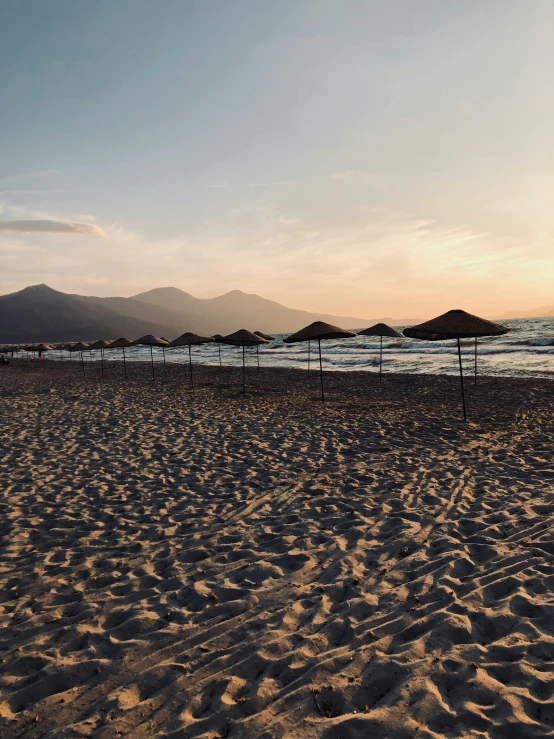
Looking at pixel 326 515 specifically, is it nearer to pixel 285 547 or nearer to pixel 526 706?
pixel 285 547

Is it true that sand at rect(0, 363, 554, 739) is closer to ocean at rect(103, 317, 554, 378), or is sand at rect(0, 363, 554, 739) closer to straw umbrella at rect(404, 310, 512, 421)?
straw umbrella at rect(404, 310, 512, 421)

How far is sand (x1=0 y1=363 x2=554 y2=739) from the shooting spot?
2594 millimetres

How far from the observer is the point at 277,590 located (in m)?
3.86

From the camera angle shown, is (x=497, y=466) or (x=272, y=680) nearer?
(x=272, y=680)

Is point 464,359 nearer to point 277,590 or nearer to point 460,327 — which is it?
point 460,327

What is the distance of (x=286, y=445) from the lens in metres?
8.86

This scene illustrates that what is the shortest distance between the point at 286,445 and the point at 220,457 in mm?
1549

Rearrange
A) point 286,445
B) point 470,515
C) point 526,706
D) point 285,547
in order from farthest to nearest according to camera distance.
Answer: point 286,445 → point 470,515 → point 285,547 → point 526,706

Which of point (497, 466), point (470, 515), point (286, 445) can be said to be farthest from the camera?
point (286, 445)

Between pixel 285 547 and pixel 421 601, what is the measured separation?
157cm

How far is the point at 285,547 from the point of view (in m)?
4.69

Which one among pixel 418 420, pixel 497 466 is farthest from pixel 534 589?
pixel 418 420

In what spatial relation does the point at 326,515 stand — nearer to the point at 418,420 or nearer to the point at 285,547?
the point at 285,547

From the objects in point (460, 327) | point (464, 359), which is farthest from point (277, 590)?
point (464, 359)
